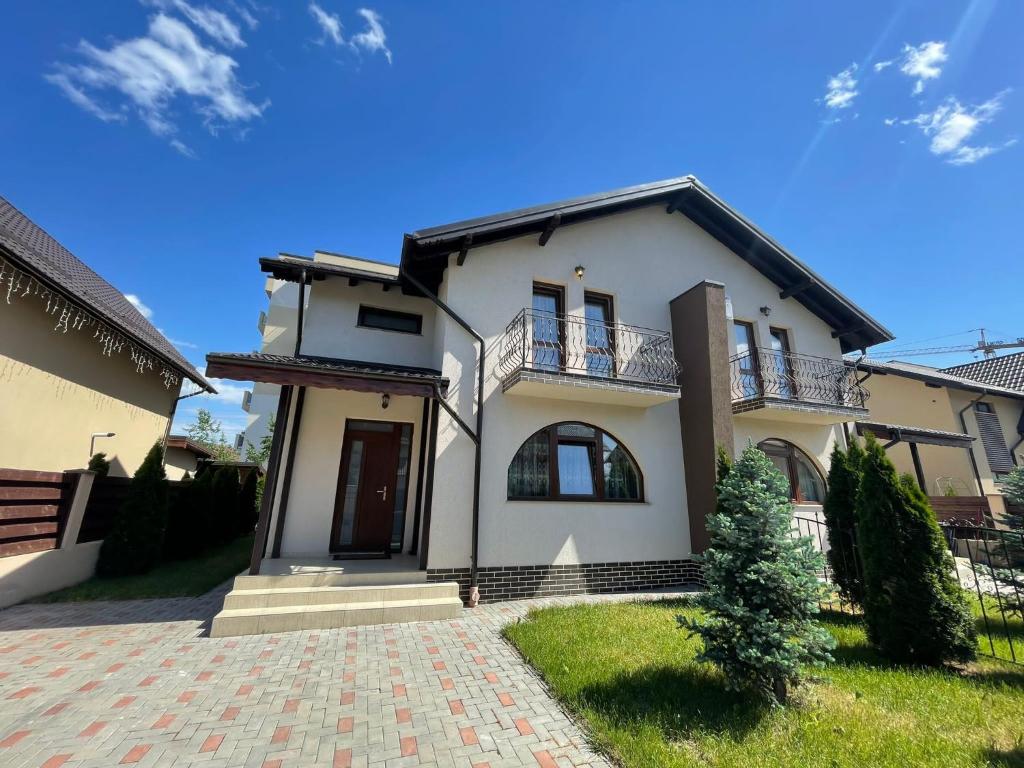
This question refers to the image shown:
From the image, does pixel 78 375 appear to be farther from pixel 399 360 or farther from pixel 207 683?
pixel 207 683

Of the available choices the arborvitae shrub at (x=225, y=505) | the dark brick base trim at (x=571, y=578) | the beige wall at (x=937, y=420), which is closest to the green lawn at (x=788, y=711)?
the dark brick base trim at (x=571, y=578)

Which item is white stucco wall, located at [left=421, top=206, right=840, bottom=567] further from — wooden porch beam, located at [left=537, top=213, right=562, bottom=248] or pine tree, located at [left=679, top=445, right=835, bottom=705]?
pine tree, located at [left=679, top=445, right=835, bottom=705]

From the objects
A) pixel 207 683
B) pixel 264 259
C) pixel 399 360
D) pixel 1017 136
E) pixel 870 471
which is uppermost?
pixel 1017 136

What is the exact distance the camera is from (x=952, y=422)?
14086 millimetres

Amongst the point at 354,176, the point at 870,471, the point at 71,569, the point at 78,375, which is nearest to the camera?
the point at 870,471

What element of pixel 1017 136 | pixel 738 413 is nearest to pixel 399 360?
pixel 738 413

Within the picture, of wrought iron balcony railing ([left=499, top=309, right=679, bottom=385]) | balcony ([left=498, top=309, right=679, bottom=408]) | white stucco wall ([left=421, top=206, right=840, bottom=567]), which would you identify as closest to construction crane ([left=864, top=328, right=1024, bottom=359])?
white stucco wall ([left=421, top=206, right=840, bottom=567])

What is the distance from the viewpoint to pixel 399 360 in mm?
8695

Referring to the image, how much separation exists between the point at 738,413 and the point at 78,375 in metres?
12.9

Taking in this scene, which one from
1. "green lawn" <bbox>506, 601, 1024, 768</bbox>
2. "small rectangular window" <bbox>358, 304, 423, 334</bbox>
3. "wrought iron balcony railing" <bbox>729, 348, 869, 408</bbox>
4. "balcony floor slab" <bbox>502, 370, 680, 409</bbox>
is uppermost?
"small rectangular window" <bbox>358, 304, 423, 334</bbox>

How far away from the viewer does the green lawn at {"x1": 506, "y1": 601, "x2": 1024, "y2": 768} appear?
2.65 metres

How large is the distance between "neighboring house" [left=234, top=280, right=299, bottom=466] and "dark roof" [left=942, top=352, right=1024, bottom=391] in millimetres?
26394

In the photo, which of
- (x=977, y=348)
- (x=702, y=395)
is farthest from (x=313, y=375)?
(x=977, y=348)

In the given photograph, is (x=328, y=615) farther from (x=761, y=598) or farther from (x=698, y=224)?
(x=698, y=224)
